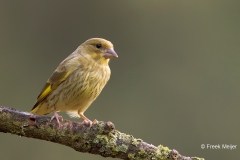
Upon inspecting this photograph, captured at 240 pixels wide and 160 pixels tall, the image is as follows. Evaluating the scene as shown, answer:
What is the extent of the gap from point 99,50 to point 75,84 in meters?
0.74

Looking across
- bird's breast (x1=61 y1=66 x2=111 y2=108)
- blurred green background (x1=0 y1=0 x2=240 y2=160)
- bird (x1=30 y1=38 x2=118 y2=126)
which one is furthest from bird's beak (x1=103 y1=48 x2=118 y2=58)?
blurred green background (x1=0 y1=0 x2=240 y2=160)

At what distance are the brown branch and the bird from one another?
1.01 meters

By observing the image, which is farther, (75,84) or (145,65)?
(145,65)

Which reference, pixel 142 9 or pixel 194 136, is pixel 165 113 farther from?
pixel 142 9

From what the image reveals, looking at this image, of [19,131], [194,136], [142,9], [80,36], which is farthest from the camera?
[142,9]

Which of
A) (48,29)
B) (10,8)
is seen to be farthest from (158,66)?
(10,8)

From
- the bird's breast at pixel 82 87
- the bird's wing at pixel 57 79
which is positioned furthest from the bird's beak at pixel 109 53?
the bird's wing at pixel 57 79

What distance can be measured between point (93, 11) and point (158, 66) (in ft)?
16.0

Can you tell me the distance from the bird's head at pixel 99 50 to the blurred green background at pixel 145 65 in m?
8.02

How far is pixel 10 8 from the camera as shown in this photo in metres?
23.3

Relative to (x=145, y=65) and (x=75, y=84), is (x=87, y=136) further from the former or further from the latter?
(x=145, y=65)

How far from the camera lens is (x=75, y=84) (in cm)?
755

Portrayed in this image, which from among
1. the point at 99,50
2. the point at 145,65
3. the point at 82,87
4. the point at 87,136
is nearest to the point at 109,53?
the point at 99,50

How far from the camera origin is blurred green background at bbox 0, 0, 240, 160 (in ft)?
59.0
